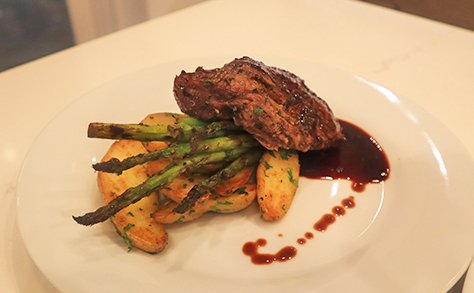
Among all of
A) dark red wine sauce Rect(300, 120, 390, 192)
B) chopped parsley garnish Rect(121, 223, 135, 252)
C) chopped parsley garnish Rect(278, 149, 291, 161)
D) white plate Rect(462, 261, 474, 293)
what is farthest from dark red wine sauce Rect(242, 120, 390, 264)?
chopped parsley garnish Rect(121, 223, 135, 252)

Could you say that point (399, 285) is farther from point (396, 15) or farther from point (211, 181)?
point (396, 15)

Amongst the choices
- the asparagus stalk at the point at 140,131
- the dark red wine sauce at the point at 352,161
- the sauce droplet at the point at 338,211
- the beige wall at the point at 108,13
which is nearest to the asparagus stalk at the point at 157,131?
the asparagus stalk at the point at 140,131

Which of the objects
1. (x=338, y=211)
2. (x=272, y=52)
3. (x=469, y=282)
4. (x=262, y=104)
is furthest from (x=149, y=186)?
(x=272, y=52)

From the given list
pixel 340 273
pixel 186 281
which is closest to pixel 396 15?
pixel 340 273

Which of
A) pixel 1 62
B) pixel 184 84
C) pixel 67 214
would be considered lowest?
pixel 1 62

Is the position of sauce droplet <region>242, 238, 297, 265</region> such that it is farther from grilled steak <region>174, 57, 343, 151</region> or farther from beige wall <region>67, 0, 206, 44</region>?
beige wall <region>67, 0, 206, 44</region>

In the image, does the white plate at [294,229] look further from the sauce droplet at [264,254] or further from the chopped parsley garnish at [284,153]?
the chopped parsley garnish at [284,153]
